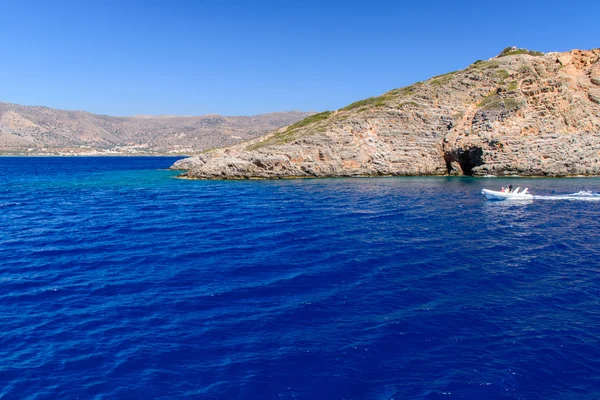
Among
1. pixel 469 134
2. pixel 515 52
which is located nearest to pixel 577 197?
pixel 469 134

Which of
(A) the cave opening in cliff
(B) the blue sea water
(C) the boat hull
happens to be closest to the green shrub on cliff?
(A) the cave opening in cliff

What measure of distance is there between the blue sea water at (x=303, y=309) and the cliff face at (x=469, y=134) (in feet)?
149

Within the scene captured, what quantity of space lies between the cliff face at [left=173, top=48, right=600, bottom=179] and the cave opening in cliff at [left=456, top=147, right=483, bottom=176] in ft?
0.64

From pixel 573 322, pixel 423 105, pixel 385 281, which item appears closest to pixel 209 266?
pixel 385 281

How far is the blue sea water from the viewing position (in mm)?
12516

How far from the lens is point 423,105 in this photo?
88.6 m

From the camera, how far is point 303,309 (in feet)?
57.8

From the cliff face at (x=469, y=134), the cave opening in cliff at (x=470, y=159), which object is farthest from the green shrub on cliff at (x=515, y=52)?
the cave opening in cliff at (x=470, y=159)

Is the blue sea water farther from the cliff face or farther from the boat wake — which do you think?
the cliff face

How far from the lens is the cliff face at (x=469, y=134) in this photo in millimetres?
76250

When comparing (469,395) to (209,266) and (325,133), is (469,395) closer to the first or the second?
(209,266)

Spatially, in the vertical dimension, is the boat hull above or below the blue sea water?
above

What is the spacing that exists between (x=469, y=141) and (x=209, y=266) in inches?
2724

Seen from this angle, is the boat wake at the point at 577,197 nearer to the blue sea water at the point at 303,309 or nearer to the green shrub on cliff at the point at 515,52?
the blue sea water at the point at 303,309
